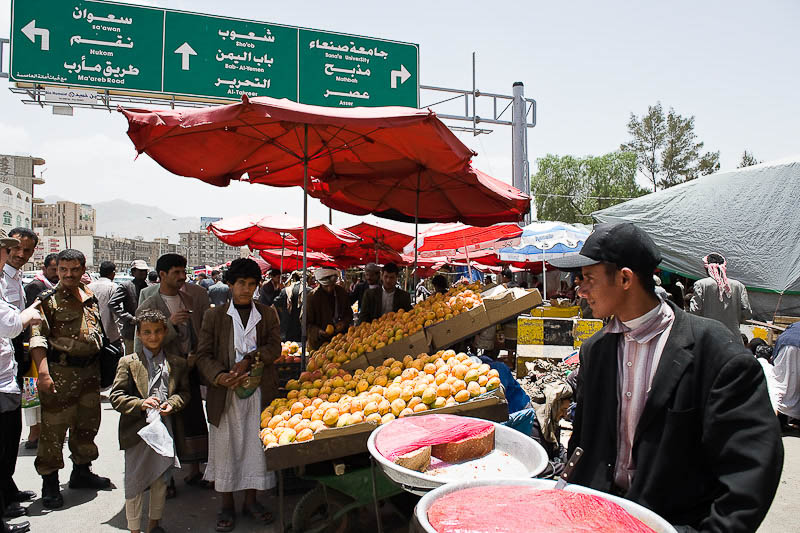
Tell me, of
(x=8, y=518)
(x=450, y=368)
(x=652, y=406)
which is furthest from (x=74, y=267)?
(x=652, y=406)

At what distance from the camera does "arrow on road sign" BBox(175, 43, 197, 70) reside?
9.70m

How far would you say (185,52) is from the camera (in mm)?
9734

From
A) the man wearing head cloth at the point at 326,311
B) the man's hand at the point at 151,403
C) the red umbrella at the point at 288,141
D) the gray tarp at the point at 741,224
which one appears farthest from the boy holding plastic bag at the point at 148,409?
the gray tarp at the point at 741,224

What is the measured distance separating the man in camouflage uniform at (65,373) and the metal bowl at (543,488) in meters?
3.78

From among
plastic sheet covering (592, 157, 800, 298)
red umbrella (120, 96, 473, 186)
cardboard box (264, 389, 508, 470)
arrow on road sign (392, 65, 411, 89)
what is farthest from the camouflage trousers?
arrow on road sign (392, 65, 411, 89)

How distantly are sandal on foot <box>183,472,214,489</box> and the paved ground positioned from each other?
0.18 ft

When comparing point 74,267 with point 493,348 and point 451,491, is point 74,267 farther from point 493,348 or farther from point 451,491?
point 493,348

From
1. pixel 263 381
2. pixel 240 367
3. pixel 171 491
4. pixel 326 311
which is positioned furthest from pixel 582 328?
pixel 171 491

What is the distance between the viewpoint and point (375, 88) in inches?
431

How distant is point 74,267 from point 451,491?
3.90 metres

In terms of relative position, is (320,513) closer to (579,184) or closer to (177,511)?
(177,511)

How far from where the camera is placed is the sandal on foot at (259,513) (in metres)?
3.84

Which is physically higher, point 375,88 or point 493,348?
point 375,88

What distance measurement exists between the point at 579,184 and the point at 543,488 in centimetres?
4306
